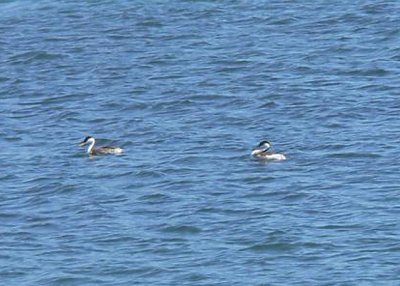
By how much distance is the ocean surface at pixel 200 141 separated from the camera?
27.5 m

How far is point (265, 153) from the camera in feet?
108

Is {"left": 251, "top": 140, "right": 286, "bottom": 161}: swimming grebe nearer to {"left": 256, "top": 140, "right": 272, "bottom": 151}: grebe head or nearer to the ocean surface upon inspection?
{"left": 256, "top": 140, "right": 272, "bottom": 151}: grebe head

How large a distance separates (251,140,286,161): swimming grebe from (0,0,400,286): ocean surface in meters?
0.18

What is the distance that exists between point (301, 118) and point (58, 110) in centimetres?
574

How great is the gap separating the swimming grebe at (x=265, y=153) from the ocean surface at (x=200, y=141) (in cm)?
18

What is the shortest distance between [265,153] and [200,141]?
7.34 feet

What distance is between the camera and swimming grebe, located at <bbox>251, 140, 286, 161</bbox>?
32.7m

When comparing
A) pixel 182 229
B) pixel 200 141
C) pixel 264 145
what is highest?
pixel 182 229

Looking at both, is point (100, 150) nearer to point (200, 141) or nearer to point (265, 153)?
point (200, 141)

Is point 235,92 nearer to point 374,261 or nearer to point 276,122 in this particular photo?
point 276,122

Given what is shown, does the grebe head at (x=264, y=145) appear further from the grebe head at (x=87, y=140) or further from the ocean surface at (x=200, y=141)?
the grebe head at (x=87, y=140)

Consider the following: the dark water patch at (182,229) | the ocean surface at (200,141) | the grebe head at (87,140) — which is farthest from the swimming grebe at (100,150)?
the dark water patch at (182,229)

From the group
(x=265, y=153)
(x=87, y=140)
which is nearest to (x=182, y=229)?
(x=265, y=153)

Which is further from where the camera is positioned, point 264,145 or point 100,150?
point 100,150
